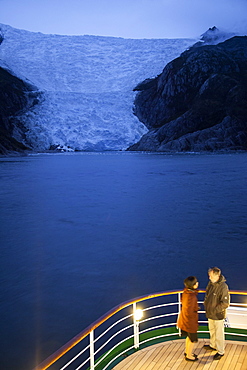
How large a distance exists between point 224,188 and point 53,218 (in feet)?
48.0

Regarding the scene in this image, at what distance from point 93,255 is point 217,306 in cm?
713

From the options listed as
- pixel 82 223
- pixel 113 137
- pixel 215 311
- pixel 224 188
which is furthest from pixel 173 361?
pixel 113 137

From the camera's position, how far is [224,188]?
2698 cm

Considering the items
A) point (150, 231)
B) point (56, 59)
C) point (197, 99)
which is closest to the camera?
point (150, 231)

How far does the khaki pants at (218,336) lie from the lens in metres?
4.69

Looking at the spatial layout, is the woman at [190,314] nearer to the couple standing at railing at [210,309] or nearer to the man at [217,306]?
the couple standing at railing at [210,309]

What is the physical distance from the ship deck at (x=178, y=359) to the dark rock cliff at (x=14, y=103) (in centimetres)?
9361

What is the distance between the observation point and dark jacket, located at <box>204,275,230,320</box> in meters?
4.59

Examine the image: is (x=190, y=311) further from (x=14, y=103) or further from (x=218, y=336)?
(x=14, y=103)

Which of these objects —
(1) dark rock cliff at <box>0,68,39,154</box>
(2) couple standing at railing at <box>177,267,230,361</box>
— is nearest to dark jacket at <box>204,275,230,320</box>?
(2) couple standing at railing at <box>177,267,230,361</box>

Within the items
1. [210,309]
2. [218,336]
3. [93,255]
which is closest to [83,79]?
[93,255]

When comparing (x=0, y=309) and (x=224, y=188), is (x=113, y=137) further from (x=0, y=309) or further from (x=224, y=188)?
(x=0, y=309)

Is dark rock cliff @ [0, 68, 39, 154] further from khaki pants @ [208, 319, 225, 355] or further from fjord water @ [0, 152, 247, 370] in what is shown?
khaki pants @ [208, 319, 225, 355]

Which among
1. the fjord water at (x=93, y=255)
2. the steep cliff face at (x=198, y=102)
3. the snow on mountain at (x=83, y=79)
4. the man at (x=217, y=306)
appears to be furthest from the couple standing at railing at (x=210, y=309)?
the snow on mountain at (x=83, y=79)
